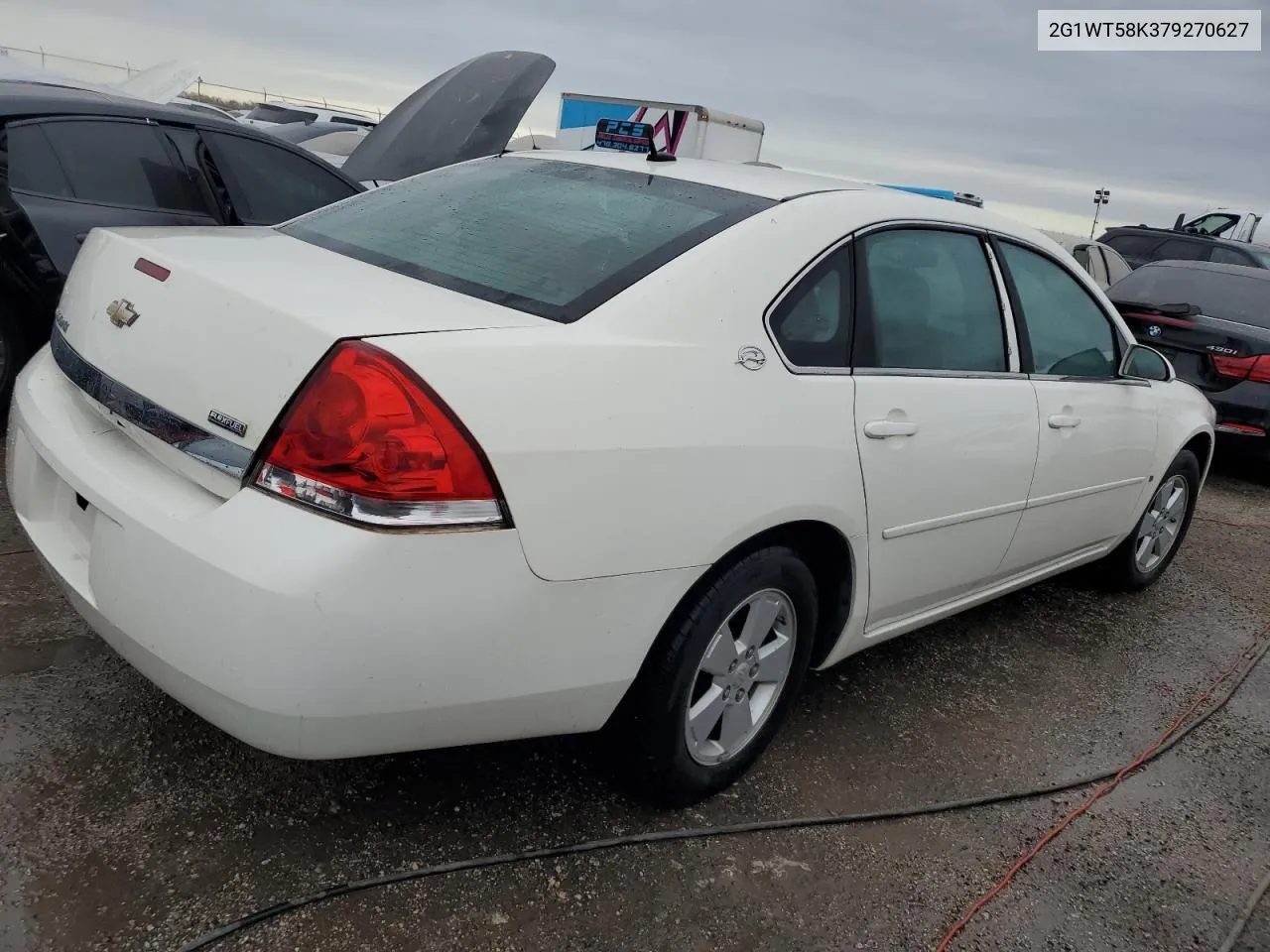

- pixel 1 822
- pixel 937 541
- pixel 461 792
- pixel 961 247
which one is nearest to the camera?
pixel 1 822

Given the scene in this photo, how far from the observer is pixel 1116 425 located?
3662mm

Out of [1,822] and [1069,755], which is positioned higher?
[1,822]

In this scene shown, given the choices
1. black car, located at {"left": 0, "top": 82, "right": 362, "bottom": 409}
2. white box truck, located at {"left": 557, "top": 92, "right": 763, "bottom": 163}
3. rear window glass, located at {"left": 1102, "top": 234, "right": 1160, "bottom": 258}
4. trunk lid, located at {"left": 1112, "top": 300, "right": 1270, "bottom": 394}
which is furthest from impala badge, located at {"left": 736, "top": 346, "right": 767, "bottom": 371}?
rear window glass, located at {"left": 1102, "top": 234, "right": 1160, "bottom": 258}

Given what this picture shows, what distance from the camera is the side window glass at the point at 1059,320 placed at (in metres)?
3.27

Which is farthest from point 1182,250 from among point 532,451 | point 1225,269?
point 532,451

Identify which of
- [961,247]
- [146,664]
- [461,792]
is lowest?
[461,792]

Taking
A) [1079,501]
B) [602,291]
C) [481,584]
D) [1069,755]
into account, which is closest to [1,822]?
[481,584]

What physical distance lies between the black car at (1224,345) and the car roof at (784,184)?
11.7 ft

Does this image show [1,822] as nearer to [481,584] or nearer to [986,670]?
[481,584]

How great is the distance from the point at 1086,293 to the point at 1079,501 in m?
0.75

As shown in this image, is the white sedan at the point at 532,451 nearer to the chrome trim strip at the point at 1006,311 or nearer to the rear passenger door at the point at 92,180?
the chrome trim strip at the point at 1006,311

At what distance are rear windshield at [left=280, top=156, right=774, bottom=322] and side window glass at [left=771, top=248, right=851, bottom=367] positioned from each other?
0.22 meters

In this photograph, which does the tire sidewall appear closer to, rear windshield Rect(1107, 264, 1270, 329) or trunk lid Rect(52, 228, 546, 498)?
rear windshield Rect(1107, 264, 1270, 329)

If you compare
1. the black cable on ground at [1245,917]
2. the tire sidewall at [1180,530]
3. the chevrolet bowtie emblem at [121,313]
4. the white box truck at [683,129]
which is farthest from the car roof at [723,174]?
the white box truck at [683,129]
